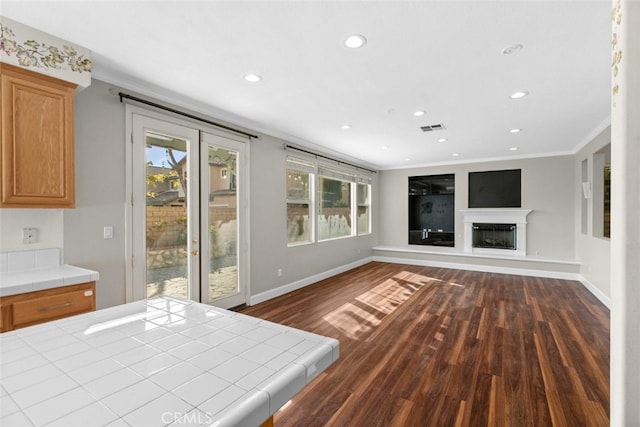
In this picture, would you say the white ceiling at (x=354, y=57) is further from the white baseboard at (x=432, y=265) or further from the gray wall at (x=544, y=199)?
the white baseboard at (x=432, y=265)

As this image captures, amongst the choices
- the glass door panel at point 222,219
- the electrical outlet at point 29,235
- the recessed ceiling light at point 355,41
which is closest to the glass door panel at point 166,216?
the glass door panel at point 222,219

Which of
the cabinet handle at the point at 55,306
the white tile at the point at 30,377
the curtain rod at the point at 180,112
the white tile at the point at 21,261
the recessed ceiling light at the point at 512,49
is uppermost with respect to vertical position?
the recessed ceiling light at the point at 512,49

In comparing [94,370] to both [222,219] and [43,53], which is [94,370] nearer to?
[43,53]

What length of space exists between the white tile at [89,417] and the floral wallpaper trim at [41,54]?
8.32ft

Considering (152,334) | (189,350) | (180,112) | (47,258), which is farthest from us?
(180,112)

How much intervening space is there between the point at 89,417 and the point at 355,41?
2383 millimetres

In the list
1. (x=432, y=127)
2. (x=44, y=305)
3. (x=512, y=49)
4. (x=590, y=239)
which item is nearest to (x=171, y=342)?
(x=44, y=305)

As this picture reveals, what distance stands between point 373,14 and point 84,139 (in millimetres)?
2539

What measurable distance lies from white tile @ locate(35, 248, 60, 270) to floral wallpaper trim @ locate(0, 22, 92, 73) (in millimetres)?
1361

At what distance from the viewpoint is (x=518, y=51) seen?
89.6 inches

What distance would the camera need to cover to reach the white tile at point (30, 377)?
2.39ft

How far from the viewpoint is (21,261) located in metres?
2.21

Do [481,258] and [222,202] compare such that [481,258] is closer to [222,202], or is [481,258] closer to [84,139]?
[222,202]

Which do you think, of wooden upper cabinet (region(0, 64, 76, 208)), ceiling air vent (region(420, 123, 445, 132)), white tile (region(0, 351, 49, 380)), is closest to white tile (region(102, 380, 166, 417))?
white tile (region(0, 351, 49, 380))
